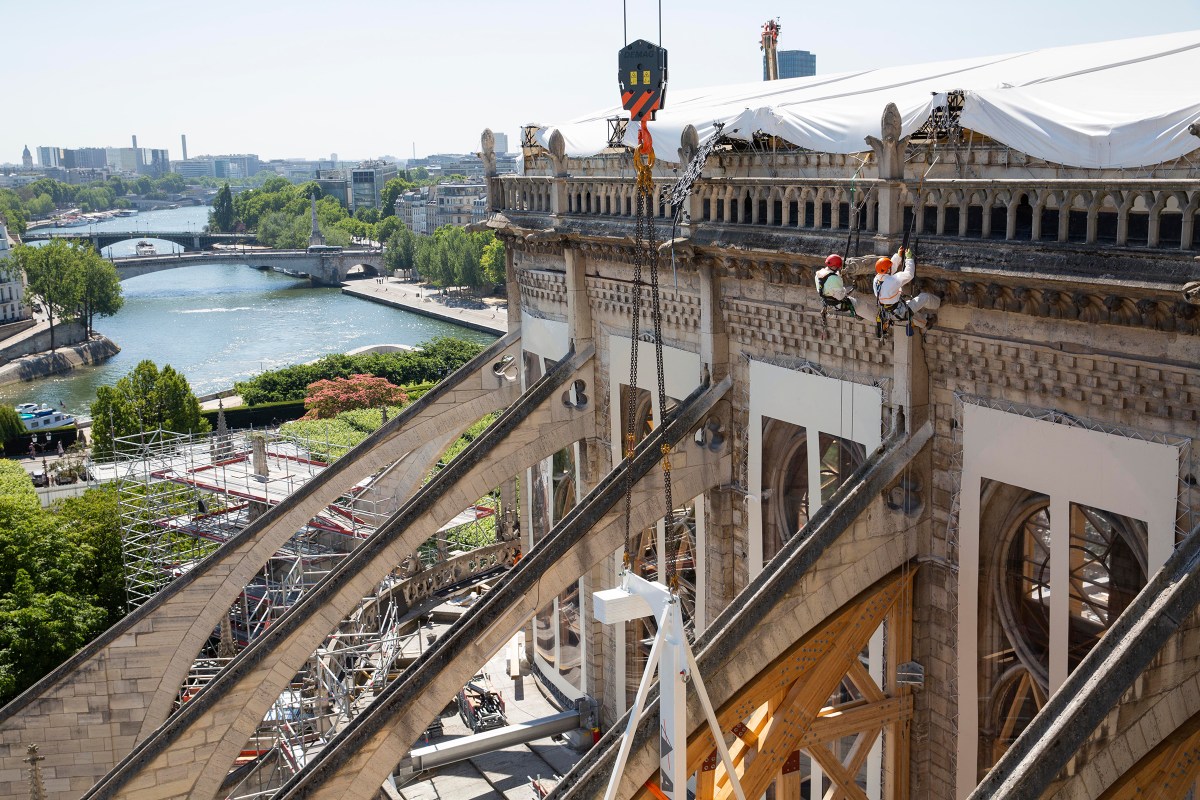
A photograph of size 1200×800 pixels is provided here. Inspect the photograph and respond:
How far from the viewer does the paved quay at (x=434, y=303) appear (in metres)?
94.2

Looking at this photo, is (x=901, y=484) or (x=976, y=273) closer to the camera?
(x=976, y=273)

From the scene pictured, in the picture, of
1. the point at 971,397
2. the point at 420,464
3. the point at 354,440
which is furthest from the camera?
the point at 354,440

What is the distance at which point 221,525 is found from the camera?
28562mm

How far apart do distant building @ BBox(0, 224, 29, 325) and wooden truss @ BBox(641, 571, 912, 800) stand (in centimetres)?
9079

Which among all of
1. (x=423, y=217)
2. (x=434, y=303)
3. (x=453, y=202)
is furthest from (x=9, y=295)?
(x=423, y=217)

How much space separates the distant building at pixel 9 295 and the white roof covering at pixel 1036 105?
8690 centimetres

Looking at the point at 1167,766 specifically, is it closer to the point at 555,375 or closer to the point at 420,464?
the point at 555,375

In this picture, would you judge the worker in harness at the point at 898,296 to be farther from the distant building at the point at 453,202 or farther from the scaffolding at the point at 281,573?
the distant building at the point at 453,202

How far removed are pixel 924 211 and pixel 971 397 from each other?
174 centimetres

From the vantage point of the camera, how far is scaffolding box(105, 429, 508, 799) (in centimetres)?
2006

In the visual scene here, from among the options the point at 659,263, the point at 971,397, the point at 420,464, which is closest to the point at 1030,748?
the point at 971,397

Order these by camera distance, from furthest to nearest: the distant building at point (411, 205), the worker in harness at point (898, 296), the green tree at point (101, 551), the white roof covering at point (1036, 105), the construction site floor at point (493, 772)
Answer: the distant building at point (411, 205) → the green tree at point (101, 551) → the construction site floor at point (493, 772) → the worker in harness at point (898, 296) → the white roof covering at point (1036, 105)

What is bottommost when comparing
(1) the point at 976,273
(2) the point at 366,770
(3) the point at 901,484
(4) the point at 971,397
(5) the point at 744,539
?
(2) the point at 366,770

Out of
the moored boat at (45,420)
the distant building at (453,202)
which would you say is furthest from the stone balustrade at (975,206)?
the distant building at (453,202)
